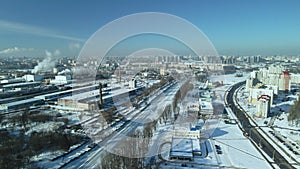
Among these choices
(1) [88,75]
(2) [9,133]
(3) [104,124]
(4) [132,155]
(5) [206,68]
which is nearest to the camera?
(4) [132,155]

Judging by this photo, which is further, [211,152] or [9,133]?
[9,133]

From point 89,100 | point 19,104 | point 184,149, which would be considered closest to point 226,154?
point 184,149

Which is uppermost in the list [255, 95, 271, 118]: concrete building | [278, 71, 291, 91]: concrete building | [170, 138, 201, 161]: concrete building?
[278, 71, 291, 91]: concrete building

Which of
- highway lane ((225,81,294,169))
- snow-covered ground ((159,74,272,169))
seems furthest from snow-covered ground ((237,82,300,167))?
snow-covered ground ((159,74,272,169))

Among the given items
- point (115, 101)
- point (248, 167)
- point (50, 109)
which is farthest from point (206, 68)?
point (248, 167)

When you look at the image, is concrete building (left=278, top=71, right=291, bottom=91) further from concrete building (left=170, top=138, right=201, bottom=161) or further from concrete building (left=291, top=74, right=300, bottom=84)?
concrete building (left=170, top=138, right=201, bottom=161)

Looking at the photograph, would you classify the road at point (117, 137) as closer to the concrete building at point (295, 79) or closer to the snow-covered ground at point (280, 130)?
the snow-covered ground at point (280, 130)

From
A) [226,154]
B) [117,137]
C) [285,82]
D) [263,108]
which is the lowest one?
[226,154]

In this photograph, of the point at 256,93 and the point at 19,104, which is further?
the point at 256,93

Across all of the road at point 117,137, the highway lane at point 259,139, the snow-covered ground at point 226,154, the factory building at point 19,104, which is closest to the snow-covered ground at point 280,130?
the highway lane at point 259,139

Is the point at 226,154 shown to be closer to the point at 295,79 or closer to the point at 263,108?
the point at 263,108

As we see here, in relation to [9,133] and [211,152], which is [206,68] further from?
[9,133]
